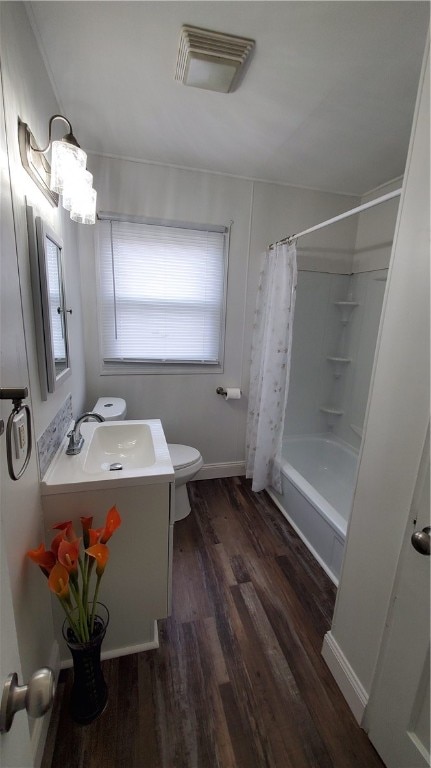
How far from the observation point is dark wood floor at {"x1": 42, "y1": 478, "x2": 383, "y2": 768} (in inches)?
39.9

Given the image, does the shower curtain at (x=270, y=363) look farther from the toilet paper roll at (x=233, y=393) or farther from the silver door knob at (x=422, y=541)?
the silver door knob at (x=422, y=541)

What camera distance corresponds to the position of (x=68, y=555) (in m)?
0.92

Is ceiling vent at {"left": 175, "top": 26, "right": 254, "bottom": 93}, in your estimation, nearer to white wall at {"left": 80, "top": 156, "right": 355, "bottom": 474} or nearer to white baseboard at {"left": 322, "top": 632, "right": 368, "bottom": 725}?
white wall at {"left": 80, "top": 156, "right": 355, "bottom": 474}

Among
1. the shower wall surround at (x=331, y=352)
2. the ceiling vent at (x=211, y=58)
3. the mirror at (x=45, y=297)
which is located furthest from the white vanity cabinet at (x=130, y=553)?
the shower wall surround at (x=331, y=352)

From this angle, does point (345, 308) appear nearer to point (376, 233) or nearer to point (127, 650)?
point (376, 233)

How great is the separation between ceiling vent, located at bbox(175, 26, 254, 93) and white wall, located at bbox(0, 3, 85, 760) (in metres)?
0.55

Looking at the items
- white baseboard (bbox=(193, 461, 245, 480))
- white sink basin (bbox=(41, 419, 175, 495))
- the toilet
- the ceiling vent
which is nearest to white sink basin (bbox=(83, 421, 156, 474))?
white sink basin (bbox=(41, 419, 175, 495))

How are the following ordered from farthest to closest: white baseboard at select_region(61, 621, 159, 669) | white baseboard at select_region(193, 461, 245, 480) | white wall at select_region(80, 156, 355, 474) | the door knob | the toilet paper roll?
white baseboard at select_region(193, 461, 245, 480)
the toilet paper roll
white wall at select_region(80, 156, 355, 474)
white baseboard at select_region(61, 621, 159, 669)
the door knob

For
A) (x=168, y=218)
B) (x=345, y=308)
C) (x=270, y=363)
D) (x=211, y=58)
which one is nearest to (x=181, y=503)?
(x=270, y=363)

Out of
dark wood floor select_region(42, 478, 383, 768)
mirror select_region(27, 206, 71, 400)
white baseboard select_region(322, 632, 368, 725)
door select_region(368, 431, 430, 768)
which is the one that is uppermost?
mirror select_region(27, 206, 71, 400)

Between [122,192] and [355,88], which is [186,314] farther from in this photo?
[355,88]

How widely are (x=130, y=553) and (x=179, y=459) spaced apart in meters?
0.82

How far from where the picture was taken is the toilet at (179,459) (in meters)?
1.94

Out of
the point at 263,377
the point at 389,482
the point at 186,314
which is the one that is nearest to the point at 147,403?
the point at 186,314
